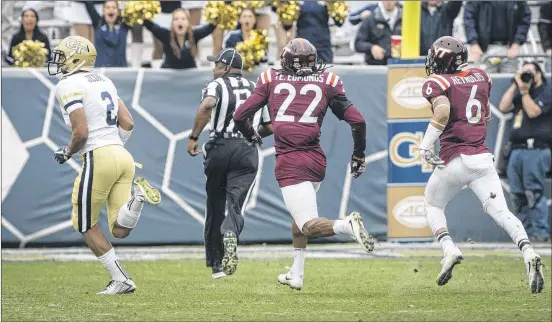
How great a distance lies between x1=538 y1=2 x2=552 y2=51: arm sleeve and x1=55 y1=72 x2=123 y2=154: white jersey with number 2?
25.6ft

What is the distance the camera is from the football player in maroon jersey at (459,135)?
31.9ft

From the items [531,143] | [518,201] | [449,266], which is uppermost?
[449,266]

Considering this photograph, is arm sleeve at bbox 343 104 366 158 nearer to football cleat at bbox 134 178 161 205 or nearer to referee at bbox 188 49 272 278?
referee at bbox 188 49 272 278

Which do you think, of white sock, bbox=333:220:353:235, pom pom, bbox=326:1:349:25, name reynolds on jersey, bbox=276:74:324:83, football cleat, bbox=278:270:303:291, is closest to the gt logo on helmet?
name reynolds on jersey, bbox=276:74:324:83

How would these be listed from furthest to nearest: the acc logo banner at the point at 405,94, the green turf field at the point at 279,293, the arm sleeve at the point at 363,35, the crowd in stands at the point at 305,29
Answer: the arm sleeve at the point at 363,35, the crowd in stands at the point at 305,29, the acc logo banner at the point at 405,94, the green turf field at the point at 279,293

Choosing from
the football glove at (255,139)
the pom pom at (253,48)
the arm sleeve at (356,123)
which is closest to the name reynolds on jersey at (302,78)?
the arm sleeve at (356,123)

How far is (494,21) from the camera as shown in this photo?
15.6m

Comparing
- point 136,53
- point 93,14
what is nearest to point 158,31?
point 136,53

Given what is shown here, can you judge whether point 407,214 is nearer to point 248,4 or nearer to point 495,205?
point 248,4

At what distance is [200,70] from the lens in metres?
15.3

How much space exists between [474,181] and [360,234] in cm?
121

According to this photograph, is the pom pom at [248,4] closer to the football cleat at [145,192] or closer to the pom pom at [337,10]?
the pom pom at [337,10]

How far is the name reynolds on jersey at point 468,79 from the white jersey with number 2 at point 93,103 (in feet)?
8.58

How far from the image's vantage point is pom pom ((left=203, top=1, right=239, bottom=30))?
1505 cm
